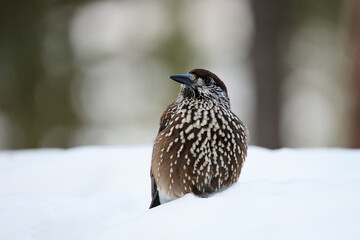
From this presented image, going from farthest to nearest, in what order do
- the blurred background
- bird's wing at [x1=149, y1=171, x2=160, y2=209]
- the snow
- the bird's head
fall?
the blurred background → the bird's head → bird's wing at [x1=149, y1=171, x2=160, y2=209] → the snow

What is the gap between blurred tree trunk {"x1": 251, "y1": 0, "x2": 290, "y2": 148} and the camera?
7293mm

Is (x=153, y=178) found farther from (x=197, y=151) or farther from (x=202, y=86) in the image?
(x=202, y=86)

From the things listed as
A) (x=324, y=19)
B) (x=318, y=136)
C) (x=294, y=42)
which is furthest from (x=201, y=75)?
(x=318, y=136)

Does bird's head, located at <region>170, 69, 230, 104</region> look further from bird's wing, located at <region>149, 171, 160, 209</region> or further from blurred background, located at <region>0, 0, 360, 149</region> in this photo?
blurred background, located at <region>0, 0, 360, 149</region>

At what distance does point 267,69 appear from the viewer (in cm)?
732

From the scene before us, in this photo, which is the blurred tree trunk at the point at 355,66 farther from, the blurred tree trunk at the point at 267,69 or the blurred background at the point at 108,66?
the blurred background at the point at 108,66

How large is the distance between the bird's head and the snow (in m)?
0.72

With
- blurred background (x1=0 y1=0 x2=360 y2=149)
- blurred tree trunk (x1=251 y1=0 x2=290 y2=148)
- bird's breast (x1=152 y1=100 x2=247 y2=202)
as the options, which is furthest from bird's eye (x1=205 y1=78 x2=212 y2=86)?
blurred background (x1=0 y1=0 x2=360 y2=149)

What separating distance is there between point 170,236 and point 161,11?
10.4 metres

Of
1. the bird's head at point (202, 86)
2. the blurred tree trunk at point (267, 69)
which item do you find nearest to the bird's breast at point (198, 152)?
the bird's head at point (202, 86)

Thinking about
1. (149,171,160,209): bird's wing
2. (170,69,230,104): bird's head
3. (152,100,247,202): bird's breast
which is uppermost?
(170,69,230,104): bird's head

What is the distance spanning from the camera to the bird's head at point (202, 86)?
3.60m

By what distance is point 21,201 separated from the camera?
11.1 feet

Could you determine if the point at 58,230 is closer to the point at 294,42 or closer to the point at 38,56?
the point at 294,42
